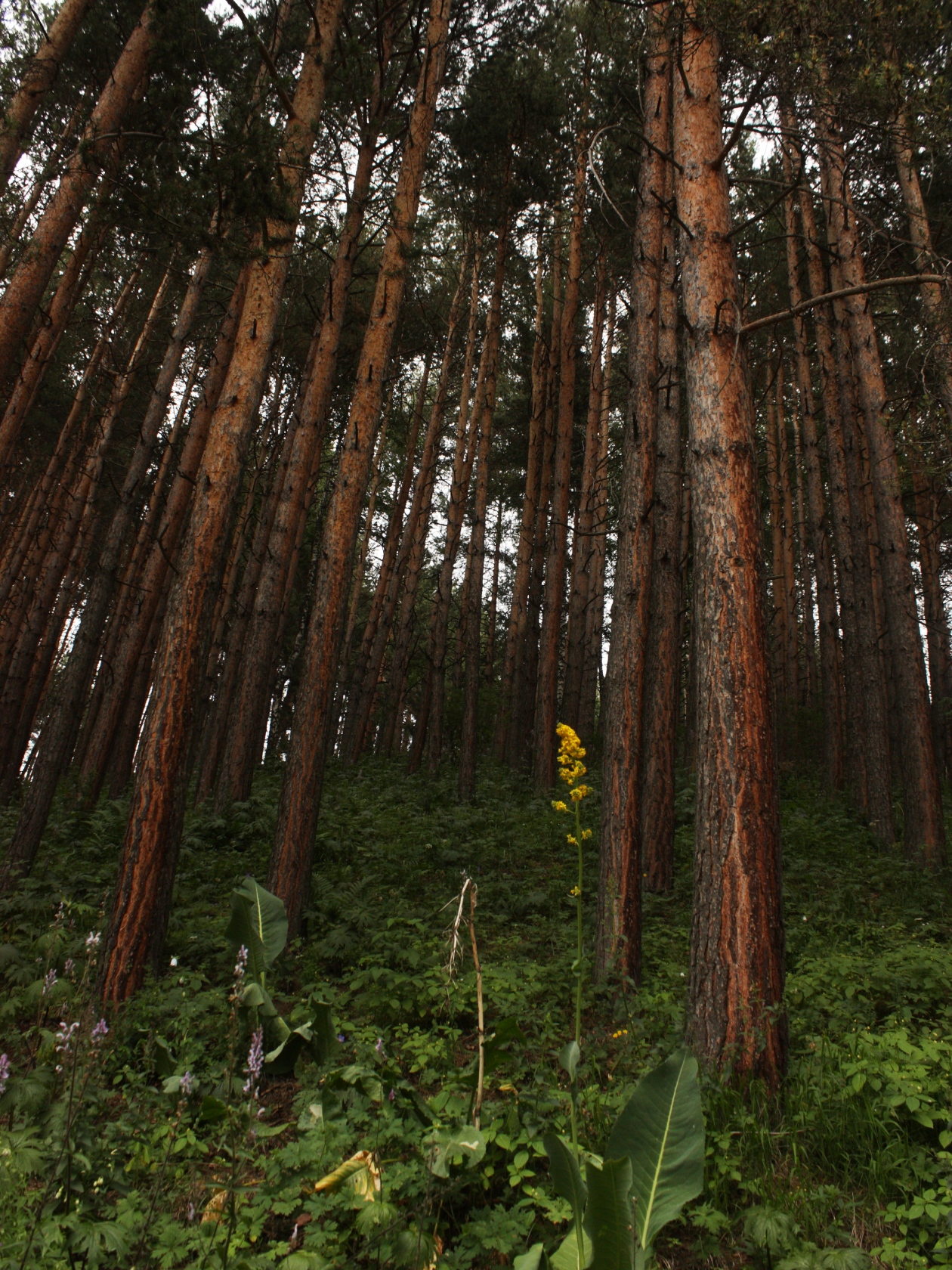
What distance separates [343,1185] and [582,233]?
15.7 metres

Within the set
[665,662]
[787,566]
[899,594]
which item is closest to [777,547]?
[787,566]

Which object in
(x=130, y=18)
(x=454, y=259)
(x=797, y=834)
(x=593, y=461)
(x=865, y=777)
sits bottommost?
(x=797, y=834)

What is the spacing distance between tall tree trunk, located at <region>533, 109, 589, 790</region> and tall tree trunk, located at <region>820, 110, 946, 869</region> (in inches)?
178

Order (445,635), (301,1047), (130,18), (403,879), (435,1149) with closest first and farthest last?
(435,1149) → (301,1047) → (403,879) → (130,18) → (445,635)

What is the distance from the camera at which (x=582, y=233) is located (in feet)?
44.6

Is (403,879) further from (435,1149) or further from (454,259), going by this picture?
(454,259)

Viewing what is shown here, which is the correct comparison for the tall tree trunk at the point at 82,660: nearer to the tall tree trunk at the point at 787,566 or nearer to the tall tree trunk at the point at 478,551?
the tall tree trunk at the point at 478,551

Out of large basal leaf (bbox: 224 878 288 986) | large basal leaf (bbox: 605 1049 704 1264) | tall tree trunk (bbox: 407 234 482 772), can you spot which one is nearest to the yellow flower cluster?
large basal leaf (bbox: 605 1049 704 1264)

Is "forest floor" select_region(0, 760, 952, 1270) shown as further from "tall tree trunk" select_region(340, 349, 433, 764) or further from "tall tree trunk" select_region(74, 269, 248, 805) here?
"tall tree trunk" select_region(340, 349, 433, 764)

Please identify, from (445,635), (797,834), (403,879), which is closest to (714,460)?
(403,879)

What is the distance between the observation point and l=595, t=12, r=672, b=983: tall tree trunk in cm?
460

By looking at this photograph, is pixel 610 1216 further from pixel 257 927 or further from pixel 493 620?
pixel 493 620

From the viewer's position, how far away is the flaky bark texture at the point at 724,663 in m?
3.28

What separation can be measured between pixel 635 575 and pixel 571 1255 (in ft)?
14.2
